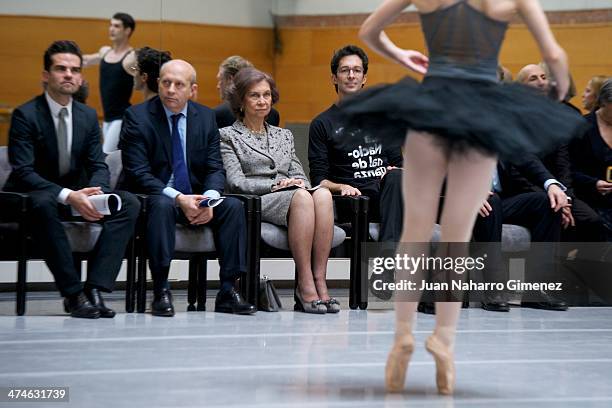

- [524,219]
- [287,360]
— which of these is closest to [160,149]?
[287,360]

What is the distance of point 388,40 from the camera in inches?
125

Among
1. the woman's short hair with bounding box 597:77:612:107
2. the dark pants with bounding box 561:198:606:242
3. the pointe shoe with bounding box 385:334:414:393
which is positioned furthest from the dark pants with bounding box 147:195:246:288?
the woman's short hair with bounding box 597:77:612:107

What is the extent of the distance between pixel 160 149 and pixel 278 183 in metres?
0.63

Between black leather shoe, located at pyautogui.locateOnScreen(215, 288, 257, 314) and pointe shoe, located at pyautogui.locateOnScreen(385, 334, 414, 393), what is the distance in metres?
2.02

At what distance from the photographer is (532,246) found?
5637 mm

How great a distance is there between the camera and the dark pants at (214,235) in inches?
192

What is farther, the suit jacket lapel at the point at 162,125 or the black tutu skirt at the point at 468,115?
the suit jacket lapel at the point at 162,125

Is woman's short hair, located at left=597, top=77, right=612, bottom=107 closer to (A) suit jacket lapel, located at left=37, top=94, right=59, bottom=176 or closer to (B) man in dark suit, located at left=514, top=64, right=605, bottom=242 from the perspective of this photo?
(B) man in dark suit, located at left=514, top=64, right=605, bottom=242

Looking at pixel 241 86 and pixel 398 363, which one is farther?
pixel 241 86

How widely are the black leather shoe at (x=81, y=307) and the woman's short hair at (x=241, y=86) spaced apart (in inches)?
53.1

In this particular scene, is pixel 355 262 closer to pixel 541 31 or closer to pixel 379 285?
pixel 379 285

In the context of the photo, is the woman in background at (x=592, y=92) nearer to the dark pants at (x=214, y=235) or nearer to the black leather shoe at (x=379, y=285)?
the black leather shoe at (x=379, y=285)

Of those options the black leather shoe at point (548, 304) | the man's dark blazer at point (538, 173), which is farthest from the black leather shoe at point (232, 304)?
the man's dark blazer at point (538, 173)

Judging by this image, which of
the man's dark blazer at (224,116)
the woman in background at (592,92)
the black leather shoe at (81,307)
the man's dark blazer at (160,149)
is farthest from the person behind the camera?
the woman in background at (592,92)
